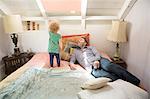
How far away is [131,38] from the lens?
2824 millimetres

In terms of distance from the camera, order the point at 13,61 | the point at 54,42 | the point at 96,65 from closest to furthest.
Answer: the point at 96,65 → the point at 54,42 → the point at 13,61

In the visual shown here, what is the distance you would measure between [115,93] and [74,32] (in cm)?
200

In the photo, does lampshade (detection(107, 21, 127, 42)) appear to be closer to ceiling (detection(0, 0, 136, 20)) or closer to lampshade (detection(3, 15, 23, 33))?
ceiling (detection(0, 0, 136, 20))

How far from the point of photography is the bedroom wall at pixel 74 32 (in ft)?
11.1

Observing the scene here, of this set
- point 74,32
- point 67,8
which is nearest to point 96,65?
point 74,32

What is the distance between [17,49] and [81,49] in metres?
1.22

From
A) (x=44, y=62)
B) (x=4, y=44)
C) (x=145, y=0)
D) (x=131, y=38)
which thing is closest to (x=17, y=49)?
(x=4, y=44)

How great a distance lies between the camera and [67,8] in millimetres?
3156

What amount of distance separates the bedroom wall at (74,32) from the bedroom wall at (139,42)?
1.71ft

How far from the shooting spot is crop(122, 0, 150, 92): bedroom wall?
2.32 meters

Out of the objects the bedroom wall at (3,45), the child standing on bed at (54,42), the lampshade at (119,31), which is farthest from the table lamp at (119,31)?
the bedroom wall at (3,45)

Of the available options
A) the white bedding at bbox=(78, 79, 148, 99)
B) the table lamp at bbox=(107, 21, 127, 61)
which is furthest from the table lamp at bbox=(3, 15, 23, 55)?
the white bedding at bbox=(78, 79, 148, 99)

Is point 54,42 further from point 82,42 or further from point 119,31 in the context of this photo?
point 119,31

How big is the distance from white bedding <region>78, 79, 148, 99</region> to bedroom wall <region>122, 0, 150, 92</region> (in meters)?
0.73
